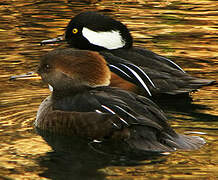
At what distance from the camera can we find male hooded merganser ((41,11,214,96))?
8.07 meters

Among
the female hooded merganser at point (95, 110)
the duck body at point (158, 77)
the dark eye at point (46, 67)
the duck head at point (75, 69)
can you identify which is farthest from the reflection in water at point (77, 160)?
the duck body at point (158, 77)

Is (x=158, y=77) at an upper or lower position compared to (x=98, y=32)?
lower

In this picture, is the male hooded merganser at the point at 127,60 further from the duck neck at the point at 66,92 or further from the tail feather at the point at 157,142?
the tail feather at the point at 157,142

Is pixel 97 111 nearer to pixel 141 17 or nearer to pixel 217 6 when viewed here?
pixel 141 17

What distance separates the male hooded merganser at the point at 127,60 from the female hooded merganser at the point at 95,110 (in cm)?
105

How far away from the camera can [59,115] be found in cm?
688

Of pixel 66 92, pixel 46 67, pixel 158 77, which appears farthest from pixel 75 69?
pixel 158 77

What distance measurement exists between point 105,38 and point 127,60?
0.47 meters

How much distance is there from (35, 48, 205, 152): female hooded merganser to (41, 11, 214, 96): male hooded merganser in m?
1.05

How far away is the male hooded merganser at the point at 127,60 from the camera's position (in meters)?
8.07

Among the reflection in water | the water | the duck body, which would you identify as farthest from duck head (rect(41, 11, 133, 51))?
the reflection in water

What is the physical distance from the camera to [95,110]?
6613 mm

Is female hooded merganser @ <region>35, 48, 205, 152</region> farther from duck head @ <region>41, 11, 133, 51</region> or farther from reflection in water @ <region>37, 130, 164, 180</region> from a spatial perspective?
duck head @ <region>41, 11, 133, 51</region>

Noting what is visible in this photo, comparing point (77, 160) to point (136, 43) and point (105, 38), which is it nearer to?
point (105, 38)
